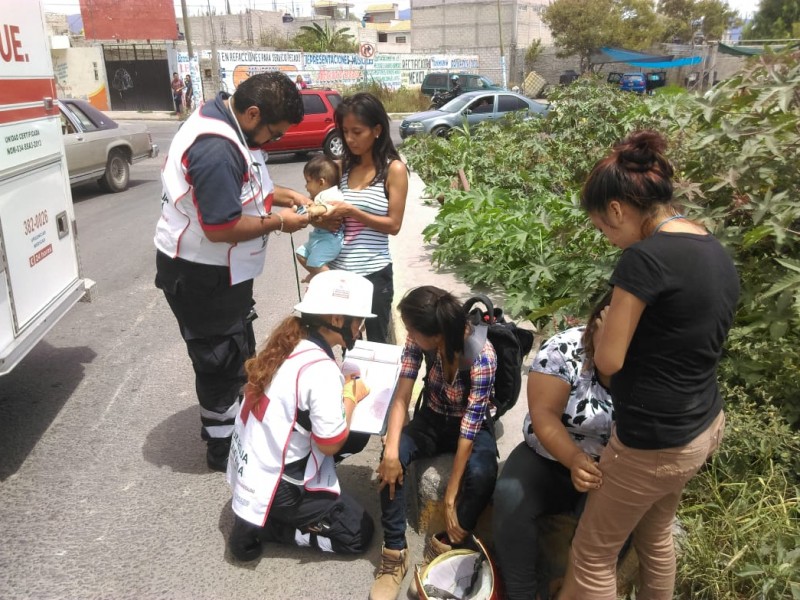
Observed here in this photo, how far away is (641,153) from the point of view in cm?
187

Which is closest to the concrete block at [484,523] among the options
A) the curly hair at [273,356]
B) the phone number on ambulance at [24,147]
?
the curly hair at [273,356]

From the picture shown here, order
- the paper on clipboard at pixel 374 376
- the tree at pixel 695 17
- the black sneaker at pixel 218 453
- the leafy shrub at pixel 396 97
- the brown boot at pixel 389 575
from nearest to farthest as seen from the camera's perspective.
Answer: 1. the brown boot at pixel 389 575
2. the paper on clipboard at pixel 374 376
3. the black sneaker at pixel 218 453
4. the leafy shrub at pixel 396 97
5. the tree at pixel 695 17

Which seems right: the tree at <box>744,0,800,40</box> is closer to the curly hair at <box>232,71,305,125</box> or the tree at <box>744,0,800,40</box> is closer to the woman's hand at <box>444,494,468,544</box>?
the curly hair at <box>232,71,305,125</box>

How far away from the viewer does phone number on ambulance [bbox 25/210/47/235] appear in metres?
3.91

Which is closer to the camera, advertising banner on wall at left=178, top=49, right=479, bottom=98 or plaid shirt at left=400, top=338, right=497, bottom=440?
plaid shirt at left=400, top=338, right=497, bottom=440

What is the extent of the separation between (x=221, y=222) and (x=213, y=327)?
63cm

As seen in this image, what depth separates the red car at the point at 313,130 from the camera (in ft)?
50.3

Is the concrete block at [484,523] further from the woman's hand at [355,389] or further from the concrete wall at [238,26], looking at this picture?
the concrete wall at [238,26]

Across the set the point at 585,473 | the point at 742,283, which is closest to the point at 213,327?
the point at 585,473

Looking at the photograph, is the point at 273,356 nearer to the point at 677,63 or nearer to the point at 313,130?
the point at 313,130

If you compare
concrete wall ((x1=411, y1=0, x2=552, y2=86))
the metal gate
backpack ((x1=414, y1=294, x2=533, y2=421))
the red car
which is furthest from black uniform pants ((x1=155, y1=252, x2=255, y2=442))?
concrete wall ((x1=411, y1=0, x2=552, y2=86))

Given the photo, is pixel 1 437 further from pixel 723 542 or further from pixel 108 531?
pixel 723 542

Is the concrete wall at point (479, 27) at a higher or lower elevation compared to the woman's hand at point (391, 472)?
higher

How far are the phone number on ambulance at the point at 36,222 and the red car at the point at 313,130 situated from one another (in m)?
11.3
